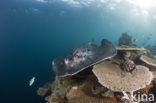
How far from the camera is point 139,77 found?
296 cm

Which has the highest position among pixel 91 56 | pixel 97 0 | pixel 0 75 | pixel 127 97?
pixel 97 0

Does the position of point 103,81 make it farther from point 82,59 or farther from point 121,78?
point 82,59

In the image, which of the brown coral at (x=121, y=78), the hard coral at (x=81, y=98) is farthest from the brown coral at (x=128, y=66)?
the hard coral at (x=81, y=98)

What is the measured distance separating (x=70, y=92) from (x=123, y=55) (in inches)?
99.8

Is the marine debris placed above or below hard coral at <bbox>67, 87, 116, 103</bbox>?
above

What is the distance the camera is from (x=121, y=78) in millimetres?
2949

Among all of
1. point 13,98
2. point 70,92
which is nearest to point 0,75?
point 13,98

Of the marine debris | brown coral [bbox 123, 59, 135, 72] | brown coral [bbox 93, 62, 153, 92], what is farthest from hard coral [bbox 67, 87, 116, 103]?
brown coral [bbox 123, 59, 135, 72]

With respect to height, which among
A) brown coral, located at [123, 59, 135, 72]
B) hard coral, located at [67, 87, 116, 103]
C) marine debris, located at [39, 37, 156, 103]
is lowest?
hard coral, located at [67, 87, 116, 103]

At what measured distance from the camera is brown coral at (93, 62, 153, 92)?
269 centimetres

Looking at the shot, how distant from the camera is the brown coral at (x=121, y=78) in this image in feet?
8.84

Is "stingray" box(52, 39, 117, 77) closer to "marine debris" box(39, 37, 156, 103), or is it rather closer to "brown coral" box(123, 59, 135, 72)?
"marine debris" box(39, 37, 156, 103)

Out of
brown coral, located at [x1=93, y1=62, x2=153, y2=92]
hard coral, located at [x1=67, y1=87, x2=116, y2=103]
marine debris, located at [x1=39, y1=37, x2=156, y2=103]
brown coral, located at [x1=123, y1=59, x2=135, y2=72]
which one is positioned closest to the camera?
brown coral, located at [x1=93, y1=62, x2=153, y2=92]

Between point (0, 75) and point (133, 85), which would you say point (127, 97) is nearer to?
point (133, 85)
